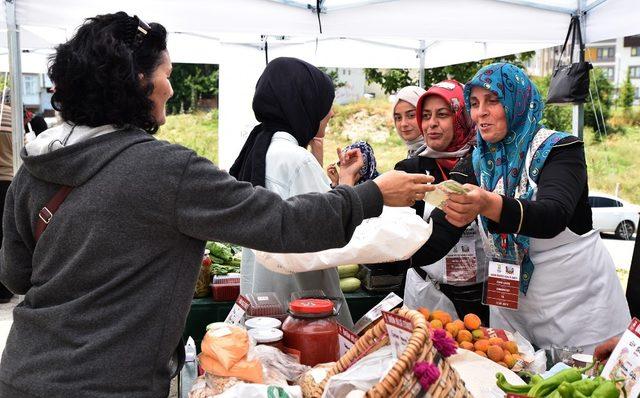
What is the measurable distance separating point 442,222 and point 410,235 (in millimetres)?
→ 606

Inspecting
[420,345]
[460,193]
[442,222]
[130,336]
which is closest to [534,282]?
[442,222]

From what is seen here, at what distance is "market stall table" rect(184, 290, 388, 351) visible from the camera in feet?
9.94

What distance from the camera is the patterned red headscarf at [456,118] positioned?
2.85 meters

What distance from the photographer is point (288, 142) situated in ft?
7.35

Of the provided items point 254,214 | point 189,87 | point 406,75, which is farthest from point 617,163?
point 254,214

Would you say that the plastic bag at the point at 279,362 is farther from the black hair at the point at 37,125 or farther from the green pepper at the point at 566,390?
the black hair at the point at 37,125

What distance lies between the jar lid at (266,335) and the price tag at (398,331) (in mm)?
376

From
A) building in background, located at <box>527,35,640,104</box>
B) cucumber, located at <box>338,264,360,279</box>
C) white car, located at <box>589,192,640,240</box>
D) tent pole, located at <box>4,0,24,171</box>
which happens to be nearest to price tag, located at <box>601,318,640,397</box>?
cucumber, located at <box>338,264,360,279</box>

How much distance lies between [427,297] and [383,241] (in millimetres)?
863

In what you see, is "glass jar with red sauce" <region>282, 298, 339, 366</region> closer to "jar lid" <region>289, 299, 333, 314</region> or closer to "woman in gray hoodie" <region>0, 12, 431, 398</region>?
"jar lid" <region>289, 299, 333, 314</region>

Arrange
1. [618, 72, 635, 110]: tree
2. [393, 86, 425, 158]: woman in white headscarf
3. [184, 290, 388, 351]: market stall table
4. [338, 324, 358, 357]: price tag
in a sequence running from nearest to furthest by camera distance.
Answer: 1. [338, 324, 358, 357]: price tag
2. [184, 290, 388, 351]: market stall table
3. [393, 86, 425, 158]: woman in white headscarf
4. [618, 72, 635, 110]: tree

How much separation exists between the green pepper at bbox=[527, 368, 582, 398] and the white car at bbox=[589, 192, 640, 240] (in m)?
11.1

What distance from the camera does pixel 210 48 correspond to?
7059 mm

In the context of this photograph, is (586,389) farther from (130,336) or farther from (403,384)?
(130,336)
